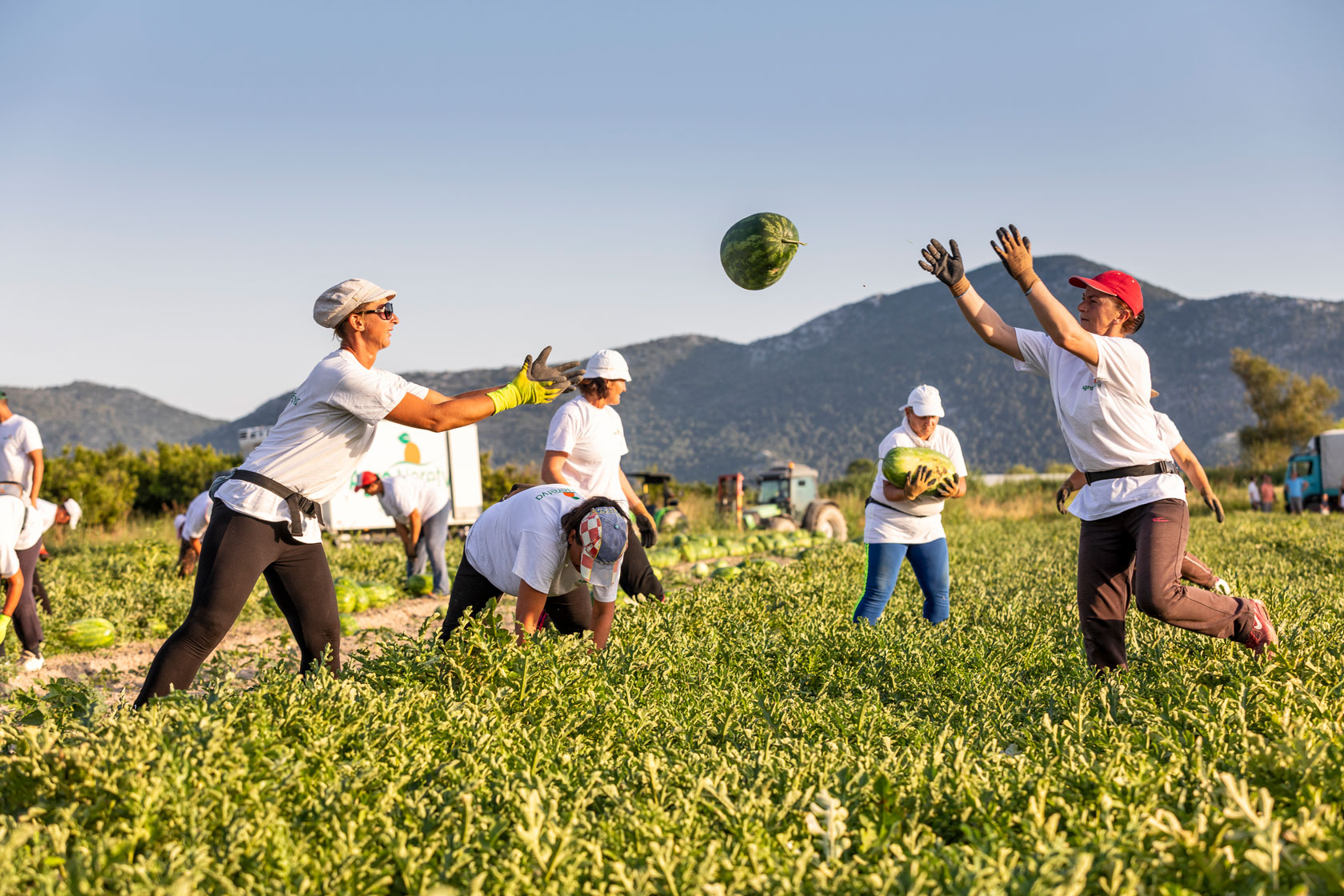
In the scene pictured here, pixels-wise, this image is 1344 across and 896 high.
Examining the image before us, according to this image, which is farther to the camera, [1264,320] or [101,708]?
[1264,320]

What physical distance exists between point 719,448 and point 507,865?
125957mm

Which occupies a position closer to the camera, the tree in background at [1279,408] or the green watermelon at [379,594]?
the green watermelon at [379,594]

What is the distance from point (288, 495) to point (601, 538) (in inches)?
54.7

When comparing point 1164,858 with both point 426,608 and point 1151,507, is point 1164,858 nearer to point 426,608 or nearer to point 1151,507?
point 1151,507

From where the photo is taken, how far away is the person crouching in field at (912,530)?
21.6ft

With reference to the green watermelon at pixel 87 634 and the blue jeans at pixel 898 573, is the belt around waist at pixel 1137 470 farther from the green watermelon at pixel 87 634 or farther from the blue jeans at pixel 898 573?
the green watermelon at pixel 87 634

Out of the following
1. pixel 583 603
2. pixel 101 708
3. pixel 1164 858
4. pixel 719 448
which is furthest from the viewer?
pixel 719 448

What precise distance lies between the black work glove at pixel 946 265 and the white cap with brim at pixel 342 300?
2524mm

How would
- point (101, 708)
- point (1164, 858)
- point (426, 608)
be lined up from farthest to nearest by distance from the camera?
point (426, 608)
point (101, 708)
point (1164, 858)

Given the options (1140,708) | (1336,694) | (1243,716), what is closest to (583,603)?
(1140,708)

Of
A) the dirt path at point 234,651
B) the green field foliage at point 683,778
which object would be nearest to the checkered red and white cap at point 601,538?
the green field foliage at point 683,778

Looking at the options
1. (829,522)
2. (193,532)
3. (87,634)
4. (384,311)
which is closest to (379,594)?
(193,532)

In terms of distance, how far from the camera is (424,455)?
22.6m

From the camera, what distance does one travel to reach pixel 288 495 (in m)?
4.20
